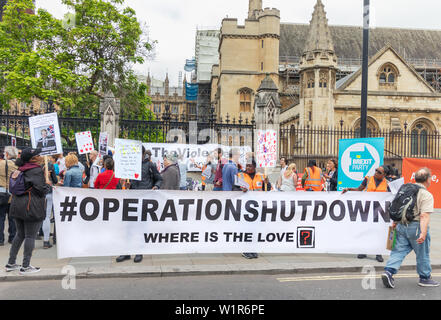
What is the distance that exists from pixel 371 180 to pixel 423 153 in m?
23.7

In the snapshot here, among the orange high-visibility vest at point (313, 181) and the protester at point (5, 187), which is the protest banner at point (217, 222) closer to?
the protester at point (5, 187)

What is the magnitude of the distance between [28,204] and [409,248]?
5.41 m

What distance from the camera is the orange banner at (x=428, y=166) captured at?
1192 cm

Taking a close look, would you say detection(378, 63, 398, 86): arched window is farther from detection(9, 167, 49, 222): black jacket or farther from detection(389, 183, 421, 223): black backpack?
detection(9, 167, 49, 222): black jacket

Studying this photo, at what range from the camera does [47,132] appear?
7418mm

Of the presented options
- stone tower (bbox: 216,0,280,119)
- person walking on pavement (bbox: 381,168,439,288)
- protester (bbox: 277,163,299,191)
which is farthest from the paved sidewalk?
stone tower (bbox: 216,0,280,119)

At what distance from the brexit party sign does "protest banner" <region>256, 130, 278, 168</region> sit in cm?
241

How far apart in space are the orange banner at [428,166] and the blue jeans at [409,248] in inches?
253

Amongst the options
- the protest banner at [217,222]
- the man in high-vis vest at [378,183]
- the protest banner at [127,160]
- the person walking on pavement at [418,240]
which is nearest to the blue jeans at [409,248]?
the person walking on pavement at [418,240]

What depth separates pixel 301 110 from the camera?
1184 inches

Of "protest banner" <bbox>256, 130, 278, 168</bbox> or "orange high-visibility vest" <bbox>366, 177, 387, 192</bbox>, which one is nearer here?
"orange high-visibility vest" <bbox>366, 177, 387, 192</bbox>

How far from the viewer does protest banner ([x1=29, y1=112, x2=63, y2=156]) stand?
7328 millimetres
